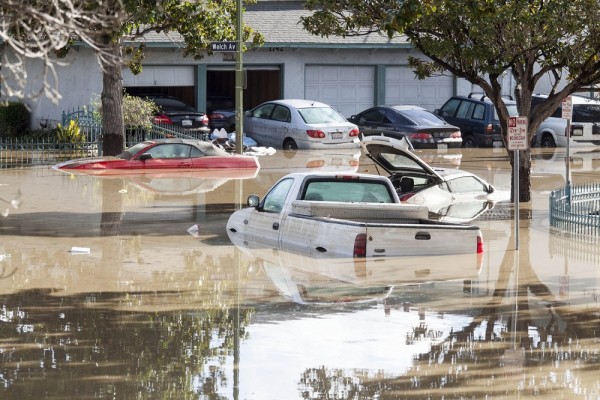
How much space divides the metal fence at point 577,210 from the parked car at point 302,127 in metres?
12.6

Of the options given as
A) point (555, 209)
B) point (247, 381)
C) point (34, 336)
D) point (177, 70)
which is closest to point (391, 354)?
point (247, 381)

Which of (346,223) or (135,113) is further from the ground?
(135,113)

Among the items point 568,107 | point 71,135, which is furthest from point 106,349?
point 71,135

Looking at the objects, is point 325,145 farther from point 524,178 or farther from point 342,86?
point 524,178

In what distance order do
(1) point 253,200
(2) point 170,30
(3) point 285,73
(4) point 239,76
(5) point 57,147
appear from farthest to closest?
(3) point 285,73 < (5) point 57,147 < (4) point 239,76 < (2) point 170,30 < (1) point 253,200

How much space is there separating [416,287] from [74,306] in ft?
13.5

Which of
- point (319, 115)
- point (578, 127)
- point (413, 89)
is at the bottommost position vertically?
point (578, 127)

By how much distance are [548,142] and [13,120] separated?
54.9 ft

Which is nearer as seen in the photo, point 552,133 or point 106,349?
point 106,349

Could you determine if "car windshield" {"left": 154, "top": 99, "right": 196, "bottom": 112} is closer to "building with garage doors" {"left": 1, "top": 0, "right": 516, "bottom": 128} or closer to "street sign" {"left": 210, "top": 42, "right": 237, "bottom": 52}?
"building with garage doors" {"left": 1, "top": 0, "right": 516, "bottom": 128}

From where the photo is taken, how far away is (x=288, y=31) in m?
39.8

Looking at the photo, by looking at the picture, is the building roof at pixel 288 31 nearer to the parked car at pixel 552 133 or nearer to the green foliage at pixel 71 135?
the parked car at pixel 552 133

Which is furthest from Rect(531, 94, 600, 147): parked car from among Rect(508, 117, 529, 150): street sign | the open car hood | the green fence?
Rect(508, 117, 529, 150): street sign

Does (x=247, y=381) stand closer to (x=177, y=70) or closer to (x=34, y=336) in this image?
(x=34, y=336)
